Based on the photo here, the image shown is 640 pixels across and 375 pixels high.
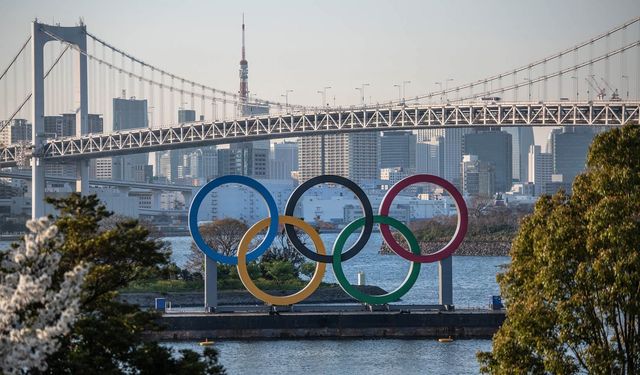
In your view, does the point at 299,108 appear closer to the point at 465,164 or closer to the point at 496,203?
the point at 496,203

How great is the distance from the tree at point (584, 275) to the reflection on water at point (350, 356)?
256 inches

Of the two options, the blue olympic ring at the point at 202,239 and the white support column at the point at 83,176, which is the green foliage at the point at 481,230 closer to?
the white support column at the point at 83,176

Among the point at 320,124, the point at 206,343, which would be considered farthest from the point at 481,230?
the point at 206,343

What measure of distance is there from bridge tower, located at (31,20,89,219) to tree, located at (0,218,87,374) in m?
33.0

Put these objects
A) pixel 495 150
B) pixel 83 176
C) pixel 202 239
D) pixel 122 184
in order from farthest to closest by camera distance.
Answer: pixel 495 150
pixel 122 184
pixel 83 176
pixel 202 239

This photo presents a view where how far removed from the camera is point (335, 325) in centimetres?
2275

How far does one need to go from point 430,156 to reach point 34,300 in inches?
5574

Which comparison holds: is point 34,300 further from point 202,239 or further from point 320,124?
point 320,124

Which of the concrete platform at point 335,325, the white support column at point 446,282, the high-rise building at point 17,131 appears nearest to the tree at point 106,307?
the concrete platform at point 335,325

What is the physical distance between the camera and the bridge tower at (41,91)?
43875 millimetres

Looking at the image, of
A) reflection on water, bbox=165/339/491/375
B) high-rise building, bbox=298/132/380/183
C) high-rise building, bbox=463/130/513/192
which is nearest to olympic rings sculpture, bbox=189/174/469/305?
reflection on water, bbox=165/339/491/375

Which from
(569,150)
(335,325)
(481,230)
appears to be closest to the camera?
(335,325)

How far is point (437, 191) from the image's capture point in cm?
12538

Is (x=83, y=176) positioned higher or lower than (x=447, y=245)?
higher
